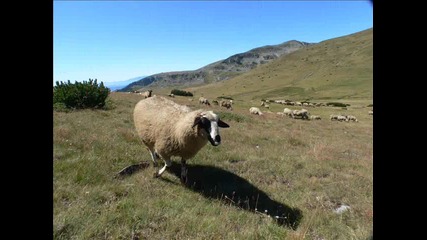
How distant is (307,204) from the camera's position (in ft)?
29.8

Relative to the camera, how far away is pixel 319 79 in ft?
517

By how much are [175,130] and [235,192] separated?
2610 millimetres

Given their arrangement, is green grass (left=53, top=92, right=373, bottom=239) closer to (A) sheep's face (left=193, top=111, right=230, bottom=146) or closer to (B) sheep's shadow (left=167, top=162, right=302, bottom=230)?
(B) sheep's shadow (left=167, top=162, right=302, bottom=230)

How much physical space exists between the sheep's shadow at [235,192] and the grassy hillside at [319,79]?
111 metres

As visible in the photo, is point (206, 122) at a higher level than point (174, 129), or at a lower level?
higher

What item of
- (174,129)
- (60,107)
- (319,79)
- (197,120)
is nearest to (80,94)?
(60,107)

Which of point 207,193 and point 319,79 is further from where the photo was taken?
point 319,79

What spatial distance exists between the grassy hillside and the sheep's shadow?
363 feet

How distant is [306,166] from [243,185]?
3.93m

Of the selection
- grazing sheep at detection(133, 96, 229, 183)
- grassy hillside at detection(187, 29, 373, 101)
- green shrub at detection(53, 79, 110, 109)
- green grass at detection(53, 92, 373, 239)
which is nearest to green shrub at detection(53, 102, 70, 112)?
green shrub at detection(53, 79, 110, 109)

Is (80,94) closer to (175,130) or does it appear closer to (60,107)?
(60,107)

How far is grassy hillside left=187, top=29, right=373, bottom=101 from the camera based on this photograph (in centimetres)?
12950
